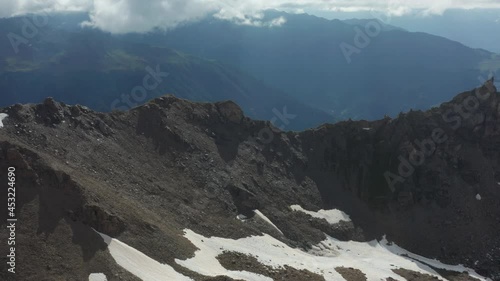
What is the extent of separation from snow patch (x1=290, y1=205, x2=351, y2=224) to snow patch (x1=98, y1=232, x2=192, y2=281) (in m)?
38.3

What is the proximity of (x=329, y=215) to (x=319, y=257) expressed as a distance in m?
15.6

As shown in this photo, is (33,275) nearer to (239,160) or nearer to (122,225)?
(122,225)

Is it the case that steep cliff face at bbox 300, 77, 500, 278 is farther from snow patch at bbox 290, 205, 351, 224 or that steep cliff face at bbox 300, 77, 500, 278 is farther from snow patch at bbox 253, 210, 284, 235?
snow patch at bbox 253, 210, 284, 235

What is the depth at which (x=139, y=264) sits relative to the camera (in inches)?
1882

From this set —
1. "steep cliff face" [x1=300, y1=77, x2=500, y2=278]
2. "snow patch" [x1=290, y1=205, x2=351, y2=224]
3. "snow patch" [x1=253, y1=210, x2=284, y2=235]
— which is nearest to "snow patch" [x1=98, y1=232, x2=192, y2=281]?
"snow patch" [x1=253, y1=210, x2=284, y2=235]

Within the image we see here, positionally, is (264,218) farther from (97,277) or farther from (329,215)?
(97,277)

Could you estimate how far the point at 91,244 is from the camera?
46.5m

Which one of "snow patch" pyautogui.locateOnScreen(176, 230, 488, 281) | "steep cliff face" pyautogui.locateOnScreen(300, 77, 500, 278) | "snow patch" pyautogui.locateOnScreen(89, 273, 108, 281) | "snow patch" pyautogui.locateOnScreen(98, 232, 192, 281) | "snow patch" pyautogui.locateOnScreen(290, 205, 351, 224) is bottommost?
"snow patch" pyautogui.locateOnScreen(89, 273, 108, 281)

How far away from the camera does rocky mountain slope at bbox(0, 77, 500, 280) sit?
49188 millimetres

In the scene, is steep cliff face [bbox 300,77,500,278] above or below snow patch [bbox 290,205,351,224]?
above

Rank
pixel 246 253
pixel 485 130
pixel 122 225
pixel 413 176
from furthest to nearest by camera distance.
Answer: pixel 485 130
pixel 413 176
pixel 246 253
pixel 122 225

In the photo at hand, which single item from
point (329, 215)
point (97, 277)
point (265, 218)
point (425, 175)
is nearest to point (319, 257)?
point (265, 218)

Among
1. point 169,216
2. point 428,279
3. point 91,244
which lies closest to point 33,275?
point 91,244

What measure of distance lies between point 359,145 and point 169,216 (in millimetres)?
54515
